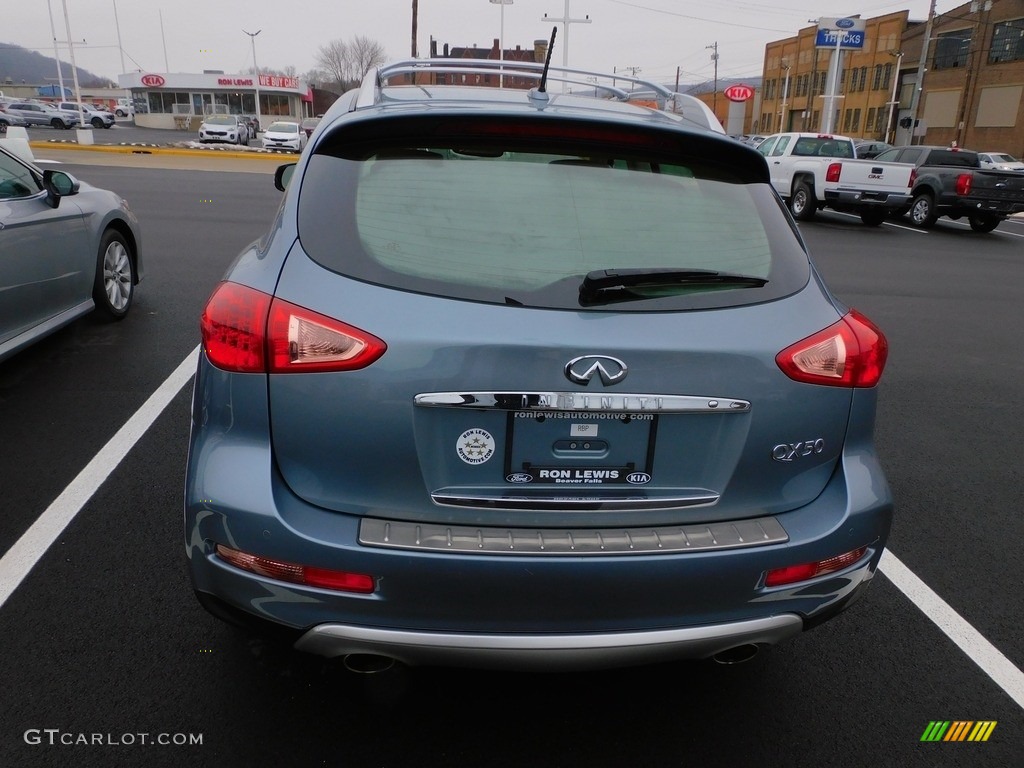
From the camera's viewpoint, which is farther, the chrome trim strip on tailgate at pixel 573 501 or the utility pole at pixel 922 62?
the utility pole at pixel 922 62

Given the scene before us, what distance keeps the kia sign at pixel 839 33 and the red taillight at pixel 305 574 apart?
Result: 4244 cm

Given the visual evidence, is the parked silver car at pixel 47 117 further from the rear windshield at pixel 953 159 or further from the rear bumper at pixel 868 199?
the rear windshield at pixel 953 159

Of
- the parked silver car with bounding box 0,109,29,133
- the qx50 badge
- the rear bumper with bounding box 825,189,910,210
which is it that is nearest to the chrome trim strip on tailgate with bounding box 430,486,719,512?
the qx50 badge

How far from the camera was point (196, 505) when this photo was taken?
85.0 inches

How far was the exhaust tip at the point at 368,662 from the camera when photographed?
7.17 ft

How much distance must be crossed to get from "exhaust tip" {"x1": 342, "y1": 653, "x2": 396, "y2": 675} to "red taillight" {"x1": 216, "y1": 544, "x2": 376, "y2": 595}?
0.70 feet

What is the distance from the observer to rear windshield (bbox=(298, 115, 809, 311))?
2.18 meters

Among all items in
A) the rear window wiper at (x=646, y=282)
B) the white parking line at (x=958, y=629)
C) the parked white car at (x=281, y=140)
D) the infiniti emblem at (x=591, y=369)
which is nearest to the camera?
the infiniti emblem at (x=591, y=369)

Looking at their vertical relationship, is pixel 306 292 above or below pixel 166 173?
above

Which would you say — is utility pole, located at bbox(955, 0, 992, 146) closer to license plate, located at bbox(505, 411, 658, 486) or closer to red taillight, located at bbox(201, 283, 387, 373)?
license plate, located at bbox(505, 411, 658, 486)

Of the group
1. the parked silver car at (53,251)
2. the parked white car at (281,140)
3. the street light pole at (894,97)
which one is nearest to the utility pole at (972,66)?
the street light pole at (894,97)

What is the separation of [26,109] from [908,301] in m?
65.4

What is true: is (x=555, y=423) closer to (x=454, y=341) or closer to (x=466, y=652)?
(x=454, y=341)

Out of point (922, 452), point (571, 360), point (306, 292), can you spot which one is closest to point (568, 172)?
point (571, 360)
